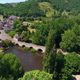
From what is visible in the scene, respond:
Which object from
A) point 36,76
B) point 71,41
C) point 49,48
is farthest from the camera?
point 71,41

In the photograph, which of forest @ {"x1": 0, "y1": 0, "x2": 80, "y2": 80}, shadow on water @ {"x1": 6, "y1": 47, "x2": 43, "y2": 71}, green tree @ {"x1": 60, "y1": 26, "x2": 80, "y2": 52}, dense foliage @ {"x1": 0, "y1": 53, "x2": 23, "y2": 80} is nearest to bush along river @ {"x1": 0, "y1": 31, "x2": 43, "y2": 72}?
shadow on water @ {"x1": 6, "y1": 47, "x2": 43, "y2": 71}

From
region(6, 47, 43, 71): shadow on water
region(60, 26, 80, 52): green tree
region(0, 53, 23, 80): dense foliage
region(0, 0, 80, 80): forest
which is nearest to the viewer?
region(0, 53, 23, 80): dense foliage

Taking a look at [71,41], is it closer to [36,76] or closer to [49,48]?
[49,48]

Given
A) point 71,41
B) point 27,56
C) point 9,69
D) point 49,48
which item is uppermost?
point 9,69

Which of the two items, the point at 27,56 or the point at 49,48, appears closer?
the point at 49,48

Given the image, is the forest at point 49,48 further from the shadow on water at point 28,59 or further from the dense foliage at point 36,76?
the shadow on water at point 28,59

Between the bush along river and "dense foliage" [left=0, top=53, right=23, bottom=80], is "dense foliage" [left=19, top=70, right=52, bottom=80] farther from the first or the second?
the bush along river

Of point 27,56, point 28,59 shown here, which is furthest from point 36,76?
point 27,56

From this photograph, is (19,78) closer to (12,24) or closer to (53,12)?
(12,24)

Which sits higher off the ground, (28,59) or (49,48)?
(49,48)
